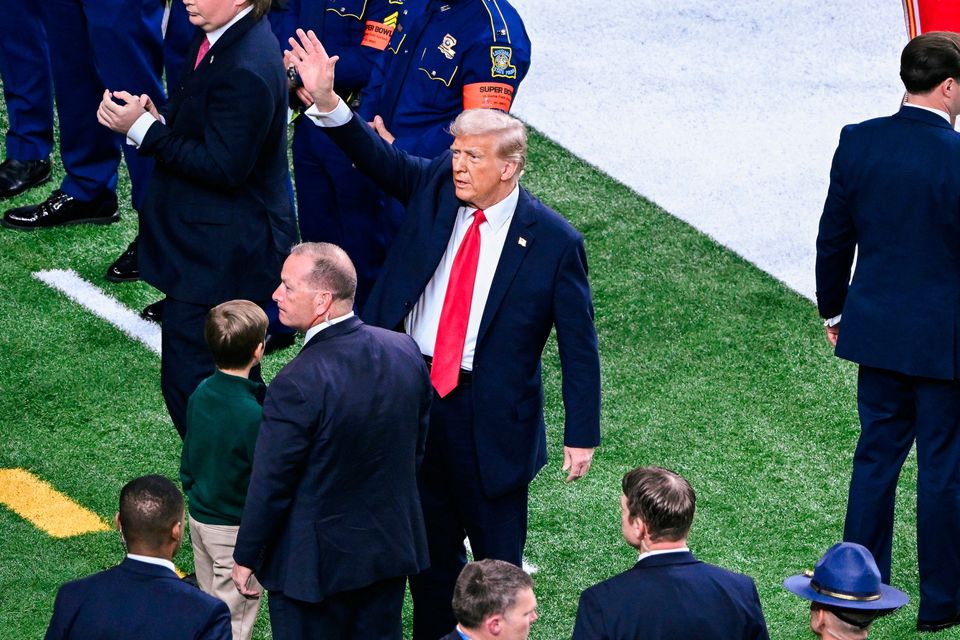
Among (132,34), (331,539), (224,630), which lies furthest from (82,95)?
(224,630)

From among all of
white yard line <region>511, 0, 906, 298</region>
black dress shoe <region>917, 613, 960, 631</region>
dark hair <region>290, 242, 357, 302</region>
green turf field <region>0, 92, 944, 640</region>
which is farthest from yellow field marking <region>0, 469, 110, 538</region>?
white yard line <region>511, 0, 906, 298</region>

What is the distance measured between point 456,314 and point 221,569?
45.2 inches

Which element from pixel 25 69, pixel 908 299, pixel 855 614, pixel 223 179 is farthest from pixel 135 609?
pixel 25 69

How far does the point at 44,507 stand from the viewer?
6621mm

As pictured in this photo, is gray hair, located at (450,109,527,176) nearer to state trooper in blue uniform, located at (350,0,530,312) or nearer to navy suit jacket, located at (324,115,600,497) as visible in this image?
navy suit jacket, located at (324,115,600,497)

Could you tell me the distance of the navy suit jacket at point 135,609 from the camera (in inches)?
165

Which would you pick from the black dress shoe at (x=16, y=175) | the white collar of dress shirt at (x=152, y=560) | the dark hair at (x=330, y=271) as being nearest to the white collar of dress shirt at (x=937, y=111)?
the dark hair at (x=330, y=271)

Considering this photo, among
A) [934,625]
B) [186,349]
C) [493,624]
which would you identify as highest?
[493,624]

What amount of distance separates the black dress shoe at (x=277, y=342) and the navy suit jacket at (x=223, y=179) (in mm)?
1603

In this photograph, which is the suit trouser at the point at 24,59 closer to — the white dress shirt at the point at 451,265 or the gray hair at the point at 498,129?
the white dress shirt at the point at 451,265

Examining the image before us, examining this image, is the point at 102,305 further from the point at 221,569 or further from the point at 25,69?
the point at 221,569

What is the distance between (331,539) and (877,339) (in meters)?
2.18

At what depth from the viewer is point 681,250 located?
358 inches

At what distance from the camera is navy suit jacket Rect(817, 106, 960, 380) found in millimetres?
5777
